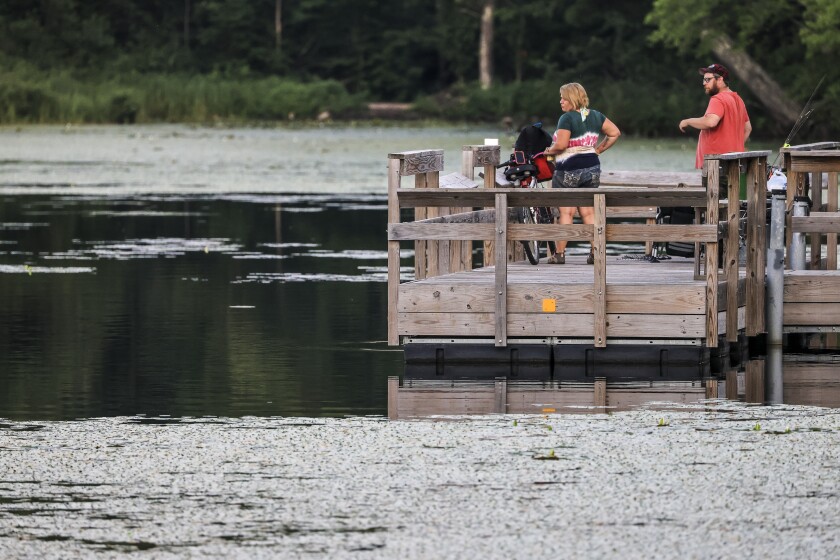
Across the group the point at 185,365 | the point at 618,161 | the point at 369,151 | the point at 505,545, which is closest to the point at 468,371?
the point at 185,365

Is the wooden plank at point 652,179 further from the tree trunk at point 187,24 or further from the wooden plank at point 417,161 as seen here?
the tree trunk at point 187,24

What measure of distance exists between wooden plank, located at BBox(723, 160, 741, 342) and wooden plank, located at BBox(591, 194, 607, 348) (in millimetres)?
969

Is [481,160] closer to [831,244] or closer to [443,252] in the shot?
[443,252]

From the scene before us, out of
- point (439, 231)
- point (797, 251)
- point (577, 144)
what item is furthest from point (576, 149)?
point (439, 231)

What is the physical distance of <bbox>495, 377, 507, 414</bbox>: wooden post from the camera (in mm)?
11698

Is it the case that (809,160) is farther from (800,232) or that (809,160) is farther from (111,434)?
(111,434)

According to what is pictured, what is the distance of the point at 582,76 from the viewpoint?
79250mm

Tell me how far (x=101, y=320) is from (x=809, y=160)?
17.8 ft

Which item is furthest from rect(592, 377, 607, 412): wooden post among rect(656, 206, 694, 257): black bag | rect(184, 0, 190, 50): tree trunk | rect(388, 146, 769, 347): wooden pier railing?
rect(184, 0, 190, 50): tree trunk

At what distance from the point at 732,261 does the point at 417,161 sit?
8.91 feet

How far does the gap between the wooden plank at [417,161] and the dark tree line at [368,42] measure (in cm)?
5045

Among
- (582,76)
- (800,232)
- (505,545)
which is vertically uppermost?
(582,76)

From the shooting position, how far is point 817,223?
1520 centimetres

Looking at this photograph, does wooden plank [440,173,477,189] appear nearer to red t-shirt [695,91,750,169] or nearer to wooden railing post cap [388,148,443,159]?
wooden railing post cap [388,148,443,159]
